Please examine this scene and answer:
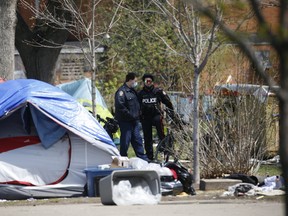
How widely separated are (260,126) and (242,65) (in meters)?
1.12

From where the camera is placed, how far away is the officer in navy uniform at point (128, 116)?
15227 mm

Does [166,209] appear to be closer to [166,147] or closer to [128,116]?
[166,147]

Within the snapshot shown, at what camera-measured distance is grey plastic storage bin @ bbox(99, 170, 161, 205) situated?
10023mm

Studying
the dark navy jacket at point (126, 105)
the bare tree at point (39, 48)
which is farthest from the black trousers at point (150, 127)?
the bare tree at point (39, 48)

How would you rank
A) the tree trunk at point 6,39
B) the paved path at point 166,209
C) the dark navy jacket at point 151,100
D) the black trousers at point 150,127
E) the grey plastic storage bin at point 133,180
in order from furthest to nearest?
the tree trunk at point 6,39
the black trousers at point 150,127
the dark navy jacket at point 151,100
the grey plastic storage bin at point 133,180
the paved path at point 166,209

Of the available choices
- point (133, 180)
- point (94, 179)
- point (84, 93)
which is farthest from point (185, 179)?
point (84, 93)

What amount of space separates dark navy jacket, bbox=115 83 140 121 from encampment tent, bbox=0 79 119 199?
2.49 metres

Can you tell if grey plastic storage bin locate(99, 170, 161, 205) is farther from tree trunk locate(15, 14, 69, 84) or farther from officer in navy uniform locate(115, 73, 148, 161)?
tree trunk locate(15, 14, 69, 84)

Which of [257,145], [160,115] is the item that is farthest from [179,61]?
[257,145]

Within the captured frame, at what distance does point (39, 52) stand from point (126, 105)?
5439mm

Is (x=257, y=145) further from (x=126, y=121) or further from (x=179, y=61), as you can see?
(x=179, y=61)

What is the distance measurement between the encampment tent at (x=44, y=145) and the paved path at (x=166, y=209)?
1.50 m

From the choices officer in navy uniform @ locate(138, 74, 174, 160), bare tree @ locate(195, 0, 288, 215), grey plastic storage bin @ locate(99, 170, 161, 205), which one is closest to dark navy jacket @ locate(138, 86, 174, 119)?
officer in navy uniform @ locate(138, 74, 174, 160)

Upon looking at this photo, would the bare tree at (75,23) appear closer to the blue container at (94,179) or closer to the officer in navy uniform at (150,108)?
the officer in navy uniform at (150,108)
